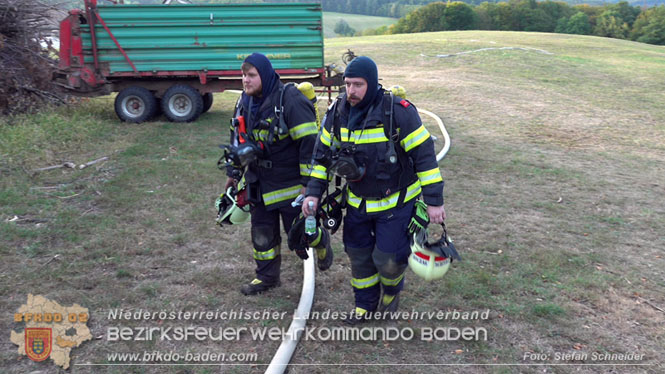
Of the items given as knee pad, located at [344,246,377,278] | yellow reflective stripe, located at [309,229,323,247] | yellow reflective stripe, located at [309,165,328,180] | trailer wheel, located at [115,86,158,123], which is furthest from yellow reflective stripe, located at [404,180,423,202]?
trailer wheel, located at [115,86,158,123]

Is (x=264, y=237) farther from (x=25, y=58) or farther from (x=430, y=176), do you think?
(x=25, y=58)

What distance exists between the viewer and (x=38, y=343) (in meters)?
3.32

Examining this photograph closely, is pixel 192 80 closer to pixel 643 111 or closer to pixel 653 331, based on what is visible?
pixel 653 331

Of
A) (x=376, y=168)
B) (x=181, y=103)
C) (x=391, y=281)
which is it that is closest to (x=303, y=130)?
(x=376, y=168)

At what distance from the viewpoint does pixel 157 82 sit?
10266 mm

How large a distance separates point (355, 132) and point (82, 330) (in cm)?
232

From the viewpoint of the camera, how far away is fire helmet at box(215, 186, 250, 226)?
3938mm

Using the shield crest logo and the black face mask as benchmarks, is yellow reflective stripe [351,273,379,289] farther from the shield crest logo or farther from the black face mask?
the shield crest logo

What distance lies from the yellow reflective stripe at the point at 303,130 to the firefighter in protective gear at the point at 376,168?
0.19 meters

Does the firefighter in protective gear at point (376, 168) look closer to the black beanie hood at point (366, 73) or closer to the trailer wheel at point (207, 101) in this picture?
the black beanie hood at point (366, 73)

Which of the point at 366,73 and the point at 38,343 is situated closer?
the point at 366,73

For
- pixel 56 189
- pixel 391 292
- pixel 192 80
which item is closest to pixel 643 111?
pixel 192 80

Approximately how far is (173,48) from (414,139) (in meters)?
8.22

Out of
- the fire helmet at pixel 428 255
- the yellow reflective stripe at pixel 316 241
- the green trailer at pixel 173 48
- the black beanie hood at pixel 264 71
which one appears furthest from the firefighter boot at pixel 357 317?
the green trailer at pixel 173 48
